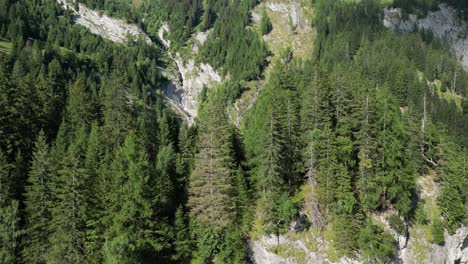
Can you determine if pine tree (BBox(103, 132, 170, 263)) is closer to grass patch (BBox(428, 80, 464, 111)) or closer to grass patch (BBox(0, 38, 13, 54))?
grass patch (BBox(0, 38, 13, 54))

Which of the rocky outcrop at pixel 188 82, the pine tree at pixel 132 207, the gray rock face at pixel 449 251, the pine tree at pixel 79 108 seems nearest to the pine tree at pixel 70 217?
the pine tree at pixel 132 207

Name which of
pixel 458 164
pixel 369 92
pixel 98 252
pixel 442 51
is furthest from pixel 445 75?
pixel 98 252

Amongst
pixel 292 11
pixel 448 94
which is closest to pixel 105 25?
pixel 292 11

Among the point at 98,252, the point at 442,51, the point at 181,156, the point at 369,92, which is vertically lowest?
the point at 98,252

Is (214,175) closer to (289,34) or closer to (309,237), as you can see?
(309,237)

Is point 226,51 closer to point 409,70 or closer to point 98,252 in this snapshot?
point 409,70

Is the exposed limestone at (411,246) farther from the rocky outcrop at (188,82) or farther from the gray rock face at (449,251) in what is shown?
the rocky outcrop at (188,82)
